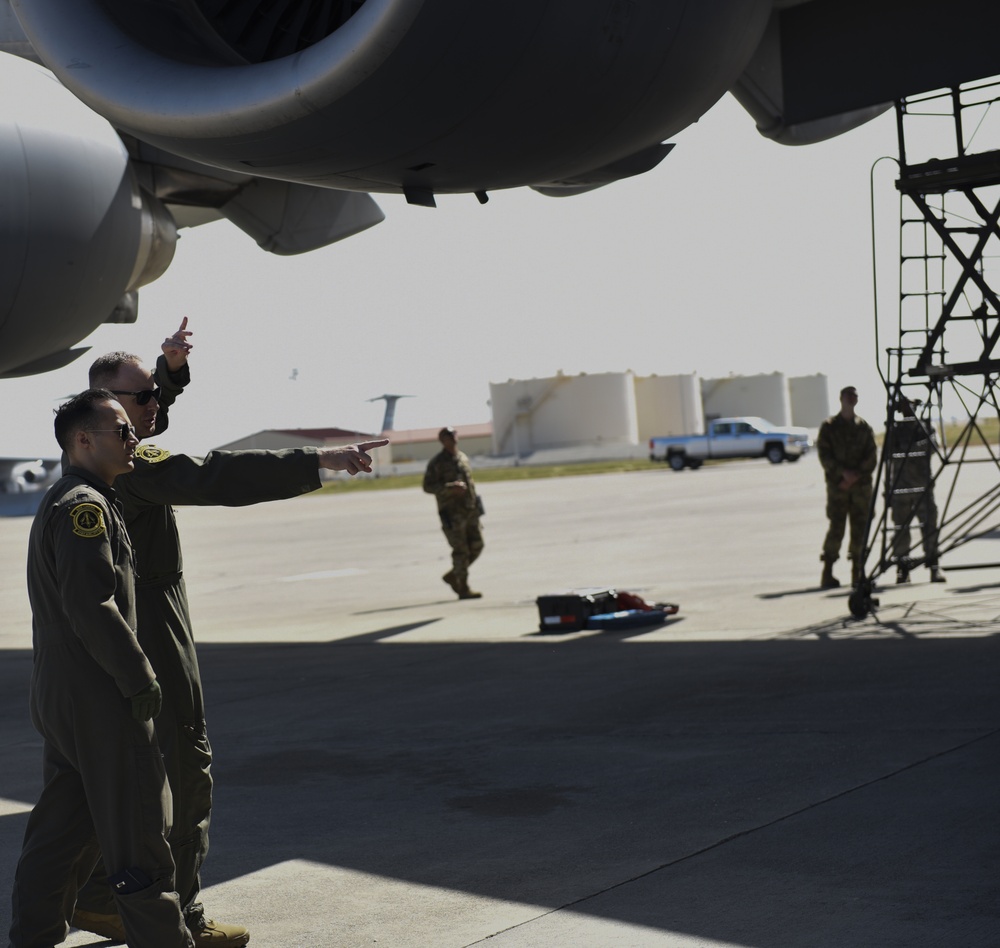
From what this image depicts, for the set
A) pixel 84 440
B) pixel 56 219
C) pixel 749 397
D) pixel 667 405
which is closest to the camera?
pixel 84 440

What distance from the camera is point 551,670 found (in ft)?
30.7

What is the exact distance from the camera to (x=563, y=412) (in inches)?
3644

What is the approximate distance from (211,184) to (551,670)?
4093 millimetres

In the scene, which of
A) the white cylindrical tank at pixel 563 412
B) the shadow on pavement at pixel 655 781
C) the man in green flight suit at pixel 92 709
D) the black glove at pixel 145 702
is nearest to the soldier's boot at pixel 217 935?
the man in green flight suit at pixel 92 709

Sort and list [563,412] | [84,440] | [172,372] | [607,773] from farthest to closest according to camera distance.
→ [563,412] < [607,773] < [172,372] < [84,440]

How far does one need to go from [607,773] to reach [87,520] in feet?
10.4

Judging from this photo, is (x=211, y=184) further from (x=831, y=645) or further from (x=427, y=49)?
(x=831, y=645)

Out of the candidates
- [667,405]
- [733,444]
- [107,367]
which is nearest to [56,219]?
[107,367]

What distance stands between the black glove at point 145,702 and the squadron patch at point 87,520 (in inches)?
17.2

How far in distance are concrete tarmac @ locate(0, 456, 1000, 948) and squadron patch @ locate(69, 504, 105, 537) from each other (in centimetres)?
145

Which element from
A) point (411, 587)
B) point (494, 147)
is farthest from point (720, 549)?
point (494, 147)

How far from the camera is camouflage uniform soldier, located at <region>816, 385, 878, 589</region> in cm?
1323

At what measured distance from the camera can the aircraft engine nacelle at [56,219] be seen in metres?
7.88

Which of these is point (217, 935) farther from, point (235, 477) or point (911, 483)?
point (911, 483)
